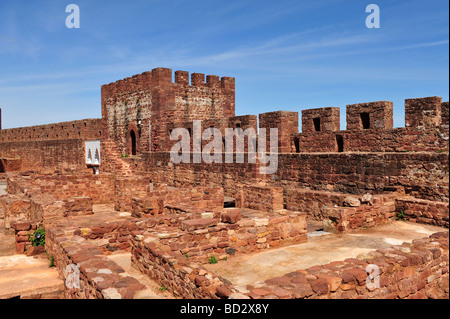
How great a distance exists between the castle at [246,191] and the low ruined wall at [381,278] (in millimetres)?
64

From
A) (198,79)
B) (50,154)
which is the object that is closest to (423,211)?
(198,79)

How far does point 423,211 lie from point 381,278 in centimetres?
444

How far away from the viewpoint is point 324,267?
496 cm

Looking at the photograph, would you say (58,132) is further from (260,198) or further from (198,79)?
(260,198)

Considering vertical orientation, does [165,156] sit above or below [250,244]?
above

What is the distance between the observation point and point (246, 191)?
40.2 ft

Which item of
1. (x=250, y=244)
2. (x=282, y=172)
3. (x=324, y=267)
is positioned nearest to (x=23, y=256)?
(x=250, y=244)

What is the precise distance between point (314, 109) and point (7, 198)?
9.90 meters

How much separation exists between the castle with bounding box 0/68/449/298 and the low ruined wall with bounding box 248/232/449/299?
64 millimetres

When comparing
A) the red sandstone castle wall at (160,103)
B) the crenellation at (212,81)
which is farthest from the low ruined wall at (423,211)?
the crenellation at (212,81)

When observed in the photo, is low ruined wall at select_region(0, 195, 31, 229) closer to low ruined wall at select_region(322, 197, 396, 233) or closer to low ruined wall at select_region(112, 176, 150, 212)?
low ruined wall at select_region(112, 176, 150, 212)

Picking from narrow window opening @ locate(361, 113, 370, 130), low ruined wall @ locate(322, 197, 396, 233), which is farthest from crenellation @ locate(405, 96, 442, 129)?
low ruined wall @ locate(322, 197, 396, 233)

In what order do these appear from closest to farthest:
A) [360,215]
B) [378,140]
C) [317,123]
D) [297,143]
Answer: [360,215] < [378,140] < [317,123] < [297,143]
